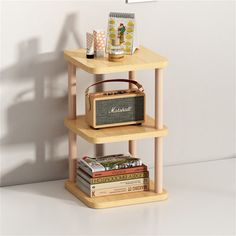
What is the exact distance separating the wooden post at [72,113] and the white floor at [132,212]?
9 cm

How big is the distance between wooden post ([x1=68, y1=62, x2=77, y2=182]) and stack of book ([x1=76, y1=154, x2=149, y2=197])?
0.07 metres

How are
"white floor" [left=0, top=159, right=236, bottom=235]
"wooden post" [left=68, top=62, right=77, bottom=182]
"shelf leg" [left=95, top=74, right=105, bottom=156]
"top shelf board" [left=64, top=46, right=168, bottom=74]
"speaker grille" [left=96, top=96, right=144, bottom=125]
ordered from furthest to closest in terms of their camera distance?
1. "shelf leg" [left=95, top=74, right=105, bottom=156]
2. "wooden post" [left=68, top=62, right=77, bottom=182]
3. "speaker grille" [left=96, top=96, right=144, bottom=125]
4. "top shelf board" [left=64, top=46, right=168, bottom=74]
5. "white floor" [left=0, top=159, right=236, bottom=235]

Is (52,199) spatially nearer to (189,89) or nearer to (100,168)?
(100,168)

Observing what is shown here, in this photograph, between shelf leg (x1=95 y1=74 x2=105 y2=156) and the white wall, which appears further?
shelf leg (x1=95 y1=74 x2=105 y2=156)

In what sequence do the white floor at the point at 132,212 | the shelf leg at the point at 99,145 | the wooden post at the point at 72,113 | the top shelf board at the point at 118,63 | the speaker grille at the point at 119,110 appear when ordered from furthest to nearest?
the shelf leg at the point at 99,145 → the wooden post at the point at 72,113 → the speaker grille at the point at 119,110 → the top shelf board at the point at 118,63 → the white floor at the point at 132,212

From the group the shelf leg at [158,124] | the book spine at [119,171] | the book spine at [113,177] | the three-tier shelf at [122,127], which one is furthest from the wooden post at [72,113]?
the shelf leg at [158,124]

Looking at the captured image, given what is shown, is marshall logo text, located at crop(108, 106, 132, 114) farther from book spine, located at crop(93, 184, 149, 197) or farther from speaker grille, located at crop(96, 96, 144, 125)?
book spine, located at crop(93, 184, 149, 197)

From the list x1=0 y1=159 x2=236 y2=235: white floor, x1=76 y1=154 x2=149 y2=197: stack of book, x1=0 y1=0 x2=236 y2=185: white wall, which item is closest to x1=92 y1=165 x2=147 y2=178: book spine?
x1=76 y1=154 x2=149 y2=197: stack of book

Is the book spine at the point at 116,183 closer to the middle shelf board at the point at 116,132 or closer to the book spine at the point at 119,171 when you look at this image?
the book spine at the point at 119,171

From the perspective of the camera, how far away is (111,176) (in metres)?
3.49

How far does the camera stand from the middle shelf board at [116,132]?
11.1ft

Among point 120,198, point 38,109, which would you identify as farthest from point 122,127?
point 38,109

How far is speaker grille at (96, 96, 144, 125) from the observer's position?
3445 mm

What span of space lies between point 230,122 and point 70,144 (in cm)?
81
